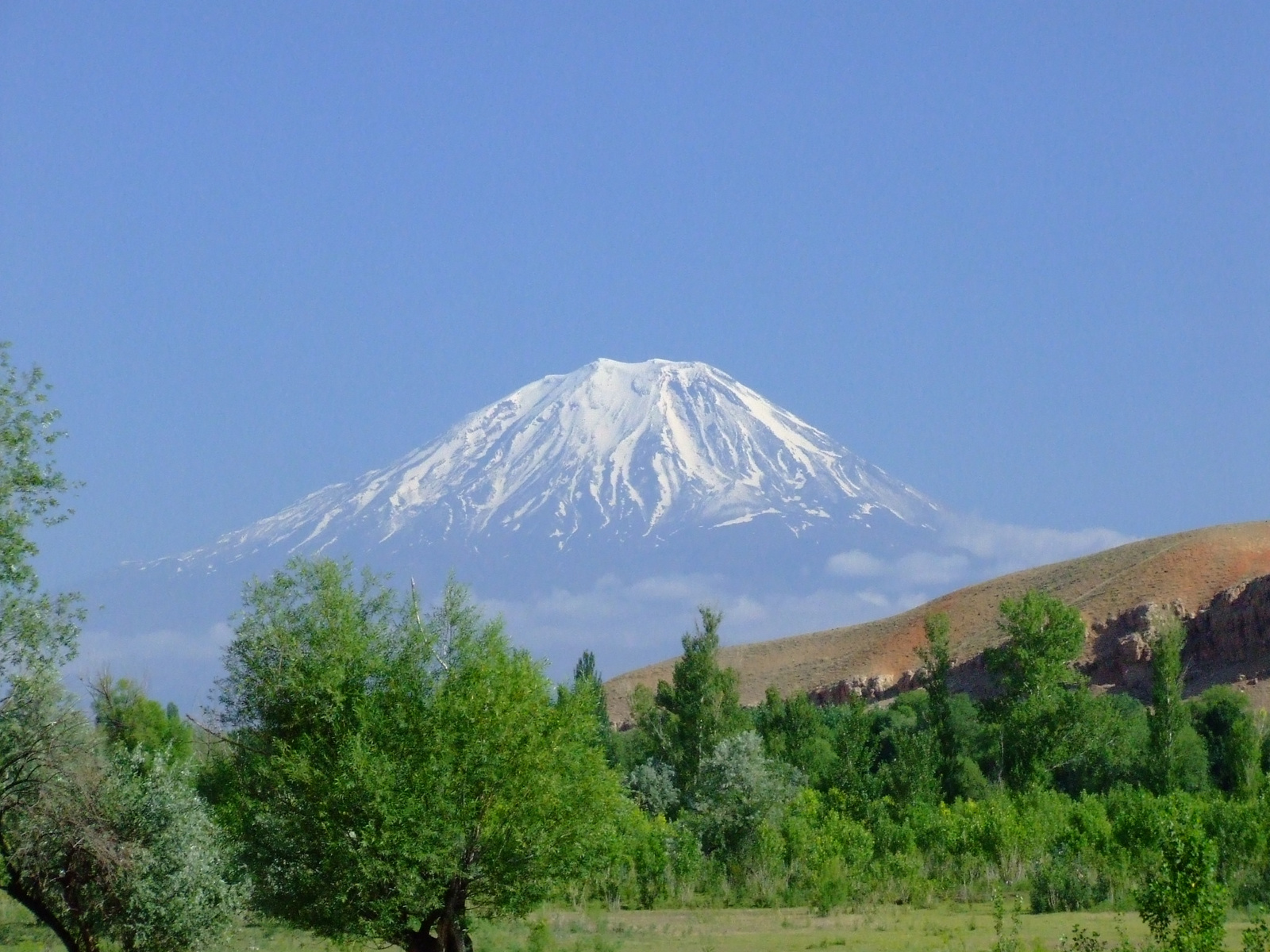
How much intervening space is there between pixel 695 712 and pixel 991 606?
65289mm

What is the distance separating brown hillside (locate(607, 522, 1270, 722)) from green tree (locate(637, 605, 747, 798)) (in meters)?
40.7

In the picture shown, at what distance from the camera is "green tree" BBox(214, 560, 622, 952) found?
75.6 ft

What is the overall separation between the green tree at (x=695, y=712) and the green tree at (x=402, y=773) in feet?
106

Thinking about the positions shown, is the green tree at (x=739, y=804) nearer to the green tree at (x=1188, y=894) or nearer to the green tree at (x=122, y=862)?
the green tree at (x=122, y=862)

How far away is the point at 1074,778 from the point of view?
55875 mm

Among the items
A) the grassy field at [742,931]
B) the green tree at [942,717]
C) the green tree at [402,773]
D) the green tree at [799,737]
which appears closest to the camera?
the green tree at [402,773]

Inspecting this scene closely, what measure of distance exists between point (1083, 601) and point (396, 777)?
91.3 m

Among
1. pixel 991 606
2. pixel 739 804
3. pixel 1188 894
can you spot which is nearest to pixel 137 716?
pixel 739 804

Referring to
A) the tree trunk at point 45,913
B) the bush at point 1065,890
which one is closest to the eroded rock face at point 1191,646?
the bush at point 1065,890

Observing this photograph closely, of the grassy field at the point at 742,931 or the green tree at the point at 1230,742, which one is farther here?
the green tree at the point at 1230,742

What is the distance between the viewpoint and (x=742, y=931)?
33031 millimetres

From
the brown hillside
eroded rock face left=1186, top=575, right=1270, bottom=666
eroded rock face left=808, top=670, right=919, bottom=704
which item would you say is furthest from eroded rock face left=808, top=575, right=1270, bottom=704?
eroded rock face left=808, top=670, right=919, bottom=704

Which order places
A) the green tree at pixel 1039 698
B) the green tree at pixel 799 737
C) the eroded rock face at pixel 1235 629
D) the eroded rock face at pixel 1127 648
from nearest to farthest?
the green tree at pixel 1039 698, the green tree at pixel 799 737, the eroded rock face at pixel 1235 629, the eroded rock face at pixel 1127 648

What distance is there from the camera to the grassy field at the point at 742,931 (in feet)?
89.8
